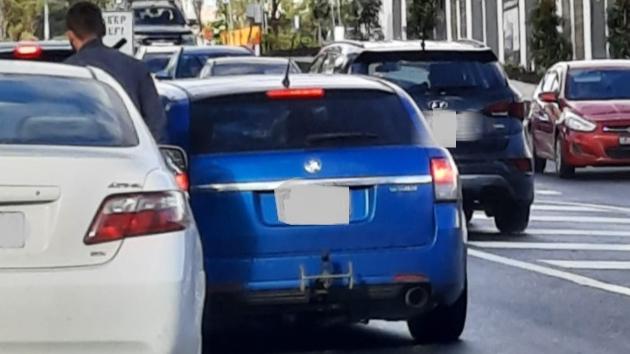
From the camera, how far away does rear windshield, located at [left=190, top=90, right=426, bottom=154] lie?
922 cm

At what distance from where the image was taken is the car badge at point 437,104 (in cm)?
1501

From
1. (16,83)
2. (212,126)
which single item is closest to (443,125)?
(212,126)

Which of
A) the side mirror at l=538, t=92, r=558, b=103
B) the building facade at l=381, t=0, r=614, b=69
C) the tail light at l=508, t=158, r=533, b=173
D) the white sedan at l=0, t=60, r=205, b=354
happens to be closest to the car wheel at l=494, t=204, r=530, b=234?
the tail light at l=508, t=158, r=533, b=173

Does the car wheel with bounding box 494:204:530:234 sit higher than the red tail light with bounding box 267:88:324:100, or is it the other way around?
the red tail light with bounding box 267:88:324:100

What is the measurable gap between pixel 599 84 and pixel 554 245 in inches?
352

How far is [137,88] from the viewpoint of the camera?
10.5m

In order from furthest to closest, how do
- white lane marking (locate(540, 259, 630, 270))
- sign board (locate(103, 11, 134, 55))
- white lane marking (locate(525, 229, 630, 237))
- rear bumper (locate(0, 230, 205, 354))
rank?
sign board (locate(103, 11, 134, 55)), white lane marking (locate(525, 229, 630, 237)), white lane marking (locate(540, 259, 630, 270)), rear bumper (locate(0, 230, 205, 354))

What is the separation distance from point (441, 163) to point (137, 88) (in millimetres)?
2149

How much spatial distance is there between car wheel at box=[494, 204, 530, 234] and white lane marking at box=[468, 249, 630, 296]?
1.20 metres

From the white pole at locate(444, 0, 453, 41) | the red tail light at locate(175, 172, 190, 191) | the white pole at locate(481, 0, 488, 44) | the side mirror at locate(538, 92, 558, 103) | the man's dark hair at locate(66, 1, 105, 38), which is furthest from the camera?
the white pole at locate(444, 0, 453, 41)

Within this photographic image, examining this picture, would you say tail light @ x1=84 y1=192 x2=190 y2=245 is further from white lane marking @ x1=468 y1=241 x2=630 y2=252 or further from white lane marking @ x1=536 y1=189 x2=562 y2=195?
white lane marking @ x1=536 y1=189 x2=562 y2=195

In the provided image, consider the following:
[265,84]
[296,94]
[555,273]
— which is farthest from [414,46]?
[296,94]

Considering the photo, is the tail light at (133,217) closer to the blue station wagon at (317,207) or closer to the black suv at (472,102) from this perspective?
the blue station wagon at (317,207)

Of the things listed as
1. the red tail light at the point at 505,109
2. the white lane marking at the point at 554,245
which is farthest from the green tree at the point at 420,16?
the red tail light at the point at 505,109
